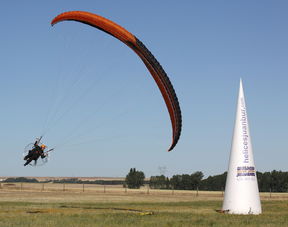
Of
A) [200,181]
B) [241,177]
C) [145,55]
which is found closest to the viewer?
[145,55]

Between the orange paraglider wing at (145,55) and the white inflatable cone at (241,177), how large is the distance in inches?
117

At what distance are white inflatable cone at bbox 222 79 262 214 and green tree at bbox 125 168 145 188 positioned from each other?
288ft

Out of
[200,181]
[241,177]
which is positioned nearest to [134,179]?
[200,181]

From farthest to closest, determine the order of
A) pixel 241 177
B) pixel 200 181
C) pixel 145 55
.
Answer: pixel 200 181, pixel 241 177, pixel 145 55

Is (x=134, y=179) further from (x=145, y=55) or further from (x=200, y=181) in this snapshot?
(x=145, y=55)

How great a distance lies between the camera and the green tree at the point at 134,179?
4257 inches

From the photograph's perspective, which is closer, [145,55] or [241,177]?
[145,55]

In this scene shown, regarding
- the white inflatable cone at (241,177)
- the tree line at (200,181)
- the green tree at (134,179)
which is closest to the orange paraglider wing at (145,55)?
the white inflatable cone at (241,177)

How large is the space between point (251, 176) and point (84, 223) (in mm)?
9003

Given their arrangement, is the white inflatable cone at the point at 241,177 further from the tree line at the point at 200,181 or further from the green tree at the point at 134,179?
the green tree at the point at 134,179

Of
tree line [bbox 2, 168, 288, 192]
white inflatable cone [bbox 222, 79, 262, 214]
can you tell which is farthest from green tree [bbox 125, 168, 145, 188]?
white inflatable cone [bbox 222, 79, 262, 214]

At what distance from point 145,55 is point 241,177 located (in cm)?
738

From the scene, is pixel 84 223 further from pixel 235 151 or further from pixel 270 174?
pixel 270 174

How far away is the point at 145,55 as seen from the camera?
20562 millimetres
